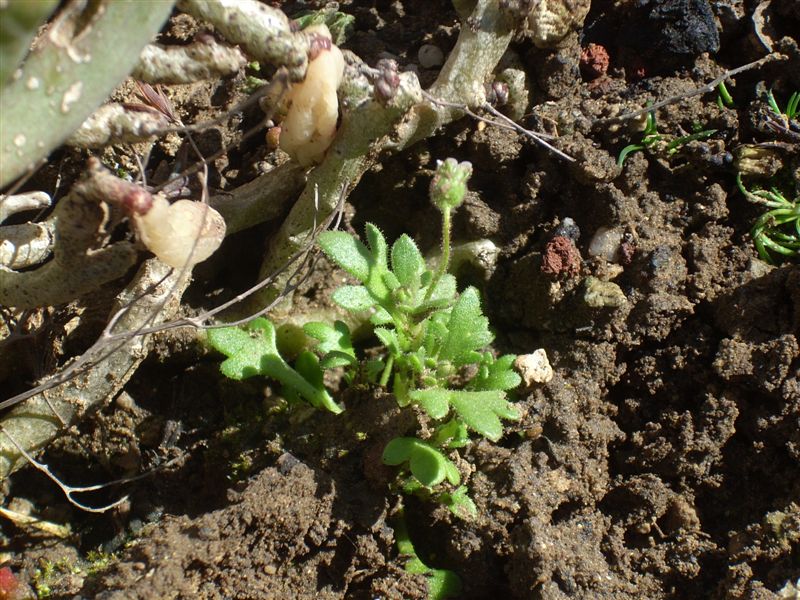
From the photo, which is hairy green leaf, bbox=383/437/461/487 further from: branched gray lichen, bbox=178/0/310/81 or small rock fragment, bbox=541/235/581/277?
branched gray lichen, bbox=178/0/310/81

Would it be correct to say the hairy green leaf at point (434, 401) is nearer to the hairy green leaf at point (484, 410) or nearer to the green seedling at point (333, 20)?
the hairy green leaf at point (484, 410)

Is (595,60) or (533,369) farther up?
(595,60)

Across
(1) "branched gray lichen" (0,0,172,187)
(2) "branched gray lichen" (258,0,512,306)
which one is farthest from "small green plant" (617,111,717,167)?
(1) "branched gray lichen" (0,0,172,187)

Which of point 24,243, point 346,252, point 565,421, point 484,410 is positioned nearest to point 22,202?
point 24,243

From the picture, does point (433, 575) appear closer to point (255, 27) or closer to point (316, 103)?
point (316, 103)

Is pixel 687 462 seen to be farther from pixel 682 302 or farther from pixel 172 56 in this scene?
pixel 172 56

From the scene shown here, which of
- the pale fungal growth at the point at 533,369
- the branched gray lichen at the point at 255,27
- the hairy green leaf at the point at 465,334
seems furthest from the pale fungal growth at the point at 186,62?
the pale fungal growth at the point at 533,369
